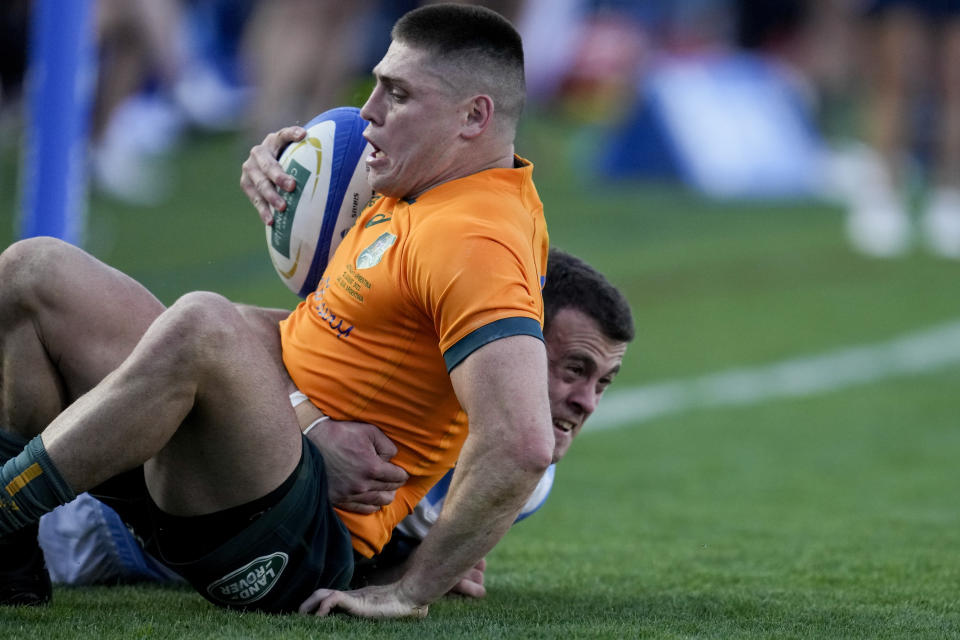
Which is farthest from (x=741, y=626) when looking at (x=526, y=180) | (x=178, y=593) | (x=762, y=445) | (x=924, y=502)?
(x=762, y=445)

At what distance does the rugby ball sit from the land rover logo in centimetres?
87

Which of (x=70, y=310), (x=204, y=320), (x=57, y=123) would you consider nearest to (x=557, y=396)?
(x=204, y=320)

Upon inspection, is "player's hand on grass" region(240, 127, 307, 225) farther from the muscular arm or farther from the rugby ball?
the muscular arm

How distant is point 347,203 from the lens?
145 inches

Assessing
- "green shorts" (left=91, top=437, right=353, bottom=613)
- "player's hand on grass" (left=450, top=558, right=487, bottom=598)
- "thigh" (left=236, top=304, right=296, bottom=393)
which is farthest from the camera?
"player's hand on grass" (left=450, top=558, right=487, bottom=598)

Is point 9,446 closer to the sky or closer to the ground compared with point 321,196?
closer to the ground

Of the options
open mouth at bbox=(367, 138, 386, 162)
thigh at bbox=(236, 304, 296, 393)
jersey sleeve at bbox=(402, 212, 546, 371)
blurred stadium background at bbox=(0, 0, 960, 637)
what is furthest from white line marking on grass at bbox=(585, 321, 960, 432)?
jersey sleeve at bbox=(402, 212, 546, 371)

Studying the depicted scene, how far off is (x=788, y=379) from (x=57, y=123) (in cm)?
503

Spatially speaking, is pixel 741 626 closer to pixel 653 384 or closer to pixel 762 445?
pixel 762 445

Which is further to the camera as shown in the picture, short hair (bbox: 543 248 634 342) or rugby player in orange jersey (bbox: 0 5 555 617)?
short hair (bbox: 543 248 634 342)

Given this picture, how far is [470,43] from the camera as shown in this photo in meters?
3.26

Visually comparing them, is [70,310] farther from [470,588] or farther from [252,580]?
[470,588]

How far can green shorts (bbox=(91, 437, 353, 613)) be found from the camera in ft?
10.1

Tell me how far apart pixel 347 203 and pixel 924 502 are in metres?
2.90
